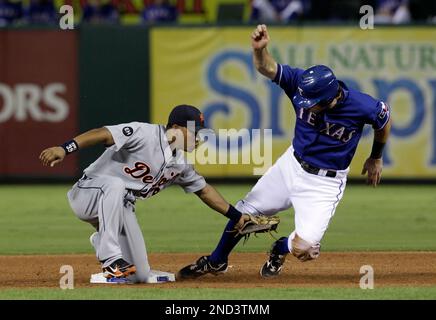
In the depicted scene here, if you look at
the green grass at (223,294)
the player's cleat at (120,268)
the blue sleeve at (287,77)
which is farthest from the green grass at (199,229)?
the blue sleeve at (287,77)

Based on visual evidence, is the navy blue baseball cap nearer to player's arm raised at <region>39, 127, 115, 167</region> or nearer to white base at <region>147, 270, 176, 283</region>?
player's arm raised at <region>39, 127, 115, 167</region>

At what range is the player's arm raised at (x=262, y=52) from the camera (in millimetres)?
8195

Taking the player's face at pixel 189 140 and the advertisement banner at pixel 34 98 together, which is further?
the advertisement banner at pixel 34 98

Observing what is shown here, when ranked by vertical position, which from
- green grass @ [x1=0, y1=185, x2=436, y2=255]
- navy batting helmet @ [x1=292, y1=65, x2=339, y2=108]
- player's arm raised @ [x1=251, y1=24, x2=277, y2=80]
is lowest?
green grass @ [x1=0, y1=185, x2=436, y2=255]

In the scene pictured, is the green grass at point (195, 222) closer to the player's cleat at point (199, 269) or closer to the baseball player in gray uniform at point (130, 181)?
the player's cleat at point (199, 269)

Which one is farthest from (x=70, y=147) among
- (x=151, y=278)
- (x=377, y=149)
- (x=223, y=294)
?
(x=377, y=149)

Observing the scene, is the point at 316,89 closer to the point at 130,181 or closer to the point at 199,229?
the point at 130,181

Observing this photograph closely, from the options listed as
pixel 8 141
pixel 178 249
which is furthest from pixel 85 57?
pixel 178 249

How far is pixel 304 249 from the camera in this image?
8266 millimetres

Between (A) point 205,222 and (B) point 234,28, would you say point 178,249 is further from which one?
(B) point 234,28

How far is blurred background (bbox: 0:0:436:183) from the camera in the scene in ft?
53.5

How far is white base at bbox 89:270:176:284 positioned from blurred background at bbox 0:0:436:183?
25.5 ft

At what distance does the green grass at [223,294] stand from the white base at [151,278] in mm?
255

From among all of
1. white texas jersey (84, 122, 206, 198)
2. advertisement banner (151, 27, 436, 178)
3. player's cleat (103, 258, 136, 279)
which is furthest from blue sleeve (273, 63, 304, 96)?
advertisement banner (151, 27, 436, 178)
